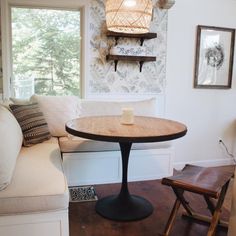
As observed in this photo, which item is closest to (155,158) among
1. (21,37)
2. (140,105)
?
(140,105)

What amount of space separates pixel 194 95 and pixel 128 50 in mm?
1075

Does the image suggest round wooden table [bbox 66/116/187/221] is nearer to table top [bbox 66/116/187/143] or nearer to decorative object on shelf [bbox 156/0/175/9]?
table top [bbox 66/116/187/143]

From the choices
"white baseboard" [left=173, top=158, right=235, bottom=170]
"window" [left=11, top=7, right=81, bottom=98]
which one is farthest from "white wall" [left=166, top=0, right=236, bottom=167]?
"window" [left=11, top=7, right=81, bottom=98]

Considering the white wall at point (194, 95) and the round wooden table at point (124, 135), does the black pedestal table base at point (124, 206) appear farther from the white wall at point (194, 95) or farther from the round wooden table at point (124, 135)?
the white wall at point (194, 95)

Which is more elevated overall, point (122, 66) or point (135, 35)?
point (135, 35)

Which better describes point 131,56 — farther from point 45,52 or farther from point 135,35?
point 45,52

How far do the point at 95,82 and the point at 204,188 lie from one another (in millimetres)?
2004

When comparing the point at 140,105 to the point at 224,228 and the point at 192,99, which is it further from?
the point at 224,228

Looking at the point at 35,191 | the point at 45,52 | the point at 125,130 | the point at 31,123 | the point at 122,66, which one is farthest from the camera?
the point at 122,66

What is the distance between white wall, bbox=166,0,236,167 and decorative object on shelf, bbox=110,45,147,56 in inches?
15.3

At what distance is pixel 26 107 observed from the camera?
2789 millimetres

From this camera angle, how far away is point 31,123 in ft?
8.91

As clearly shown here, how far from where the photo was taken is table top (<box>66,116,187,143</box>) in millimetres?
1873

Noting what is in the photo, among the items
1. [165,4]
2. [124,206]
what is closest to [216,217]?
[124,206]
